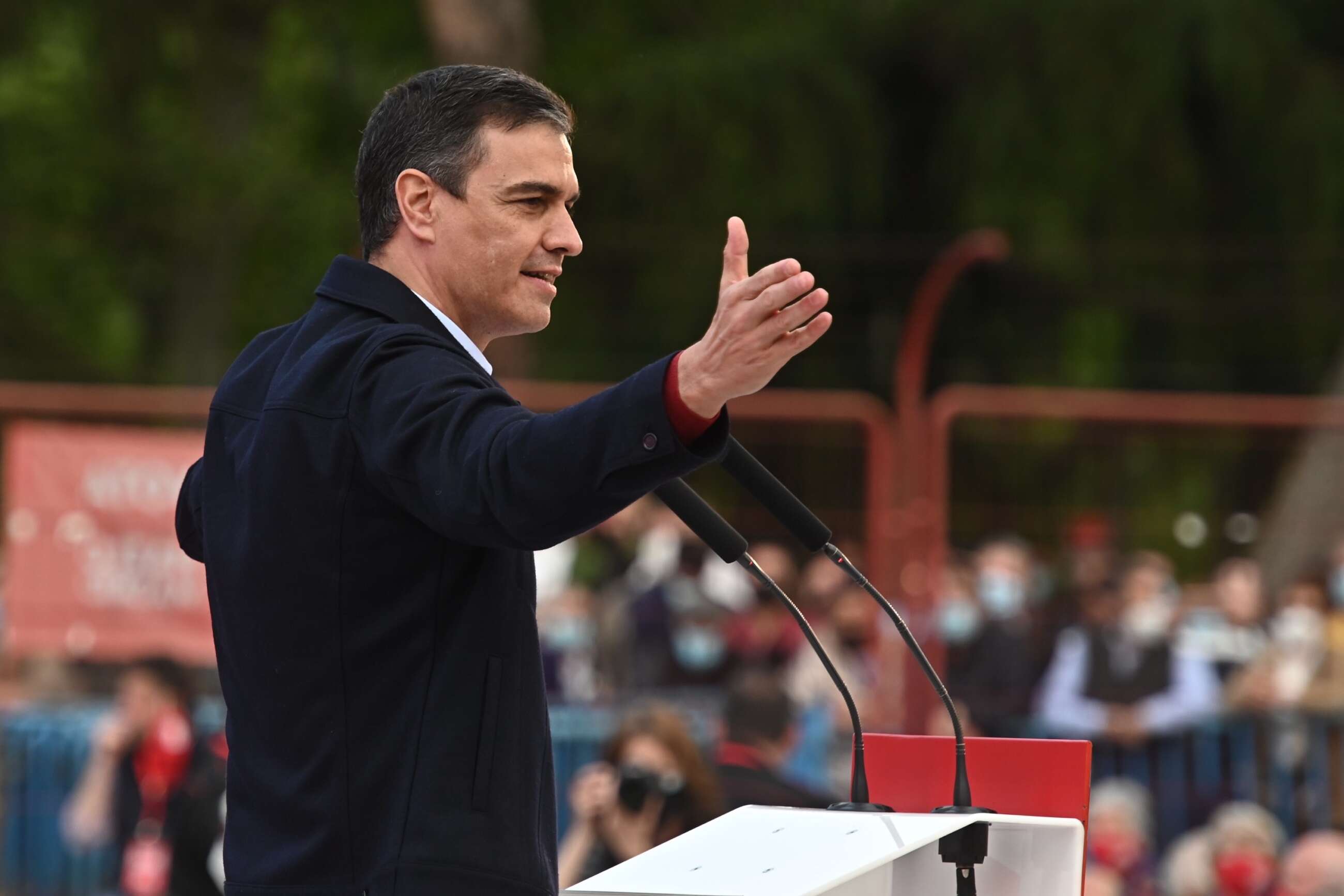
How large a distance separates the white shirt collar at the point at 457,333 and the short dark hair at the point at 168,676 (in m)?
6.34

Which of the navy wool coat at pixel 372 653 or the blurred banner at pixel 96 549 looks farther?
the blurred banner at pixel 96 549

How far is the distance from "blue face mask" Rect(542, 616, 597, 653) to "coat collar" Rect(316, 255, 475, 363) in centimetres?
726

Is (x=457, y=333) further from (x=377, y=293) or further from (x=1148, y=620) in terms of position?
(x=1148, y=620)

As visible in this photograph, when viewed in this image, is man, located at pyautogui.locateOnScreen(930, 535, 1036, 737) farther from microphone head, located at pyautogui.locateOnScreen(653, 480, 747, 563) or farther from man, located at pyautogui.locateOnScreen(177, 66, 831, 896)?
man, located at pyautogui.locateOnScreen(177, 66, 831, 896)

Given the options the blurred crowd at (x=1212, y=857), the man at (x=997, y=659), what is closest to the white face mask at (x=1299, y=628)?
the blurred crowd at (x=1212, y=857)

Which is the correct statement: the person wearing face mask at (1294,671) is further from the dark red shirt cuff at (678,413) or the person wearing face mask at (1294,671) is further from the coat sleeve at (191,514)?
the dark red shirt cuff at (678,413)

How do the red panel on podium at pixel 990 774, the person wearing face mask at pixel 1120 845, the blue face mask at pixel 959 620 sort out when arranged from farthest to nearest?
the blue face mask at pixel 959 620 < the person wearing face mask at pixel 1120 845 < the red panel on podium at pixel 990 774

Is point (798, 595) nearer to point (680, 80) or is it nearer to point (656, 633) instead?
point (656, 633)

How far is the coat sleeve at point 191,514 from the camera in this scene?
2.83 metres

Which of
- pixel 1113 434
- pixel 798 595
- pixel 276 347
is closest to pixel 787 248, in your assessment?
pixel 798 595

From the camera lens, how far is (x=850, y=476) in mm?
9148

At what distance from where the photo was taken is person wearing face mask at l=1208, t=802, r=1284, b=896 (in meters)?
7.26

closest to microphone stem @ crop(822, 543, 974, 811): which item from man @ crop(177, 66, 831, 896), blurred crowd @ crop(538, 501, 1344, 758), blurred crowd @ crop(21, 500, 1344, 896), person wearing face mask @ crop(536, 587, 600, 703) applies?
man @ crop(177, 66, 831, 896)

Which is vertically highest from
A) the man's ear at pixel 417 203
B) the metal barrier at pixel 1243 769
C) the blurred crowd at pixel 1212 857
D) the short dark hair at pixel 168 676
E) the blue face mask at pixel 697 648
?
the man's ear at pixel 417 203
